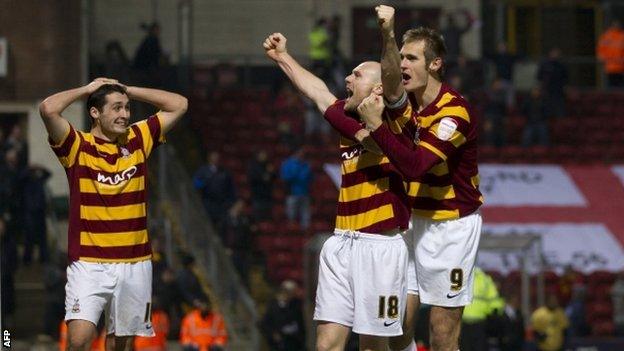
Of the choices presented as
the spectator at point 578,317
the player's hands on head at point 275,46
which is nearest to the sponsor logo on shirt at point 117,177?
the player's hands on head at point 275,46

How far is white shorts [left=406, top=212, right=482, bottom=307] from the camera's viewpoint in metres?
10.4

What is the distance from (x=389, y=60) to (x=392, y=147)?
51cm

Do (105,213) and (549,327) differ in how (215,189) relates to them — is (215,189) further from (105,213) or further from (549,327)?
(105,213)

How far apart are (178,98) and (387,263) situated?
1952mm

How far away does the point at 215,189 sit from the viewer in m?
24.8

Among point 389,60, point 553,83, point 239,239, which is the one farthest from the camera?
point 553,83

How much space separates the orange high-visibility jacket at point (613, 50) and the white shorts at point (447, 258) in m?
22.7

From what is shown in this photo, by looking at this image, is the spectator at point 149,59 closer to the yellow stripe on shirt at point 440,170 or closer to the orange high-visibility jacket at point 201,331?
the orange high-visibility jacket at point 201,331

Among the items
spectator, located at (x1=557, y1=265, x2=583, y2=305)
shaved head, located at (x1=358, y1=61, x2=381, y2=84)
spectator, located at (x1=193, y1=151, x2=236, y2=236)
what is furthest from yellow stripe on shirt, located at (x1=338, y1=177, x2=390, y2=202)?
spectator, located at (x1=557, y1=265, x2=583, y2=305)

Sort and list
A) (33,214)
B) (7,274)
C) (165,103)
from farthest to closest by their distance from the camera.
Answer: (33,214), (7,274), (165,103)

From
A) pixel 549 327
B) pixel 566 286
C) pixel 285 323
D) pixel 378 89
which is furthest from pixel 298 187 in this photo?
pixel 378 89

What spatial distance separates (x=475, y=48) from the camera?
110 ft

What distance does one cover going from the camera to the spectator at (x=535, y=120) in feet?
96.5

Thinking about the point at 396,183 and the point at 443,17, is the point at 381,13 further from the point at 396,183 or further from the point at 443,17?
the point at 443,17
